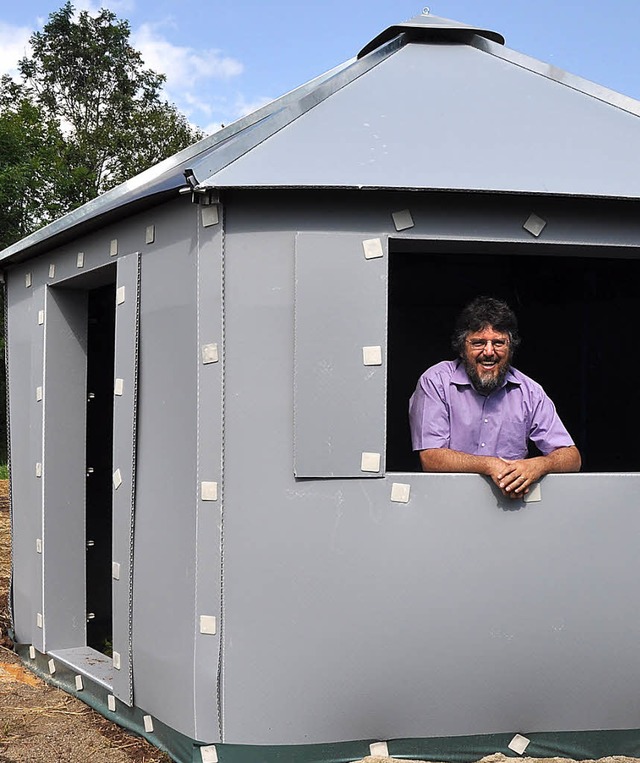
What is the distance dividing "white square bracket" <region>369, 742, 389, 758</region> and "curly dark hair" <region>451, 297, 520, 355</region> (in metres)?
1.80

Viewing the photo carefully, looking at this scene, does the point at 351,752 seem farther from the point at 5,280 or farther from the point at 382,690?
the point at 5,280

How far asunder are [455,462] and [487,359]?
1.79ft

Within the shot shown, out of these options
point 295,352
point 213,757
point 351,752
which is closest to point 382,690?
point 351,752

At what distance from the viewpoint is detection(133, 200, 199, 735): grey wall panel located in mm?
4645

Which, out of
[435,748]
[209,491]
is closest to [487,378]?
[209,491]

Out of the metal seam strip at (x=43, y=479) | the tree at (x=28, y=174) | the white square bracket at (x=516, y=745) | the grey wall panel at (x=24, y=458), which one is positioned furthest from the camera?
the tree at (x=28, y=174)

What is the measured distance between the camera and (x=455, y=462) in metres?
4.61

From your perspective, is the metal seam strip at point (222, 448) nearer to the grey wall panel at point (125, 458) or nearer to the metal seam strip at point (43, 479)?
the grey wall panel at point (125, 458)

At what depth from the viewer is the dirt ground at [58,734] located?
4.93 meters

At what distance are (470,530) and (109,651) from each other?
306cm

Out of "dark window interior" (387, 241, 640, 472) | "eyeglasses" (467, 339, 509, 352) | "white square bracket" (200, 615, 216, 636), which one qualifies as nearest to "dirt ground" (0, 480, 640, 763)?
"white square bracket" (200, 615, 216, 636)

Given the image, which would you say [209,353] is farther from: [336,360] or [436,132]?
[436,132]

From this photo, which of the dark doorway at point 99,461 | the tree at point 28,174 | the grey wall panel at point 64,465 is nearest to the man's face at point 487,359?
the grey wall panel at point 64,465

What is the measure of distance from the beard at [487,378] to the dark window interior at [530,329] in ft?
8.01
